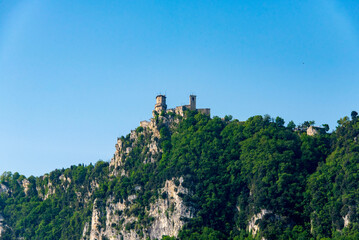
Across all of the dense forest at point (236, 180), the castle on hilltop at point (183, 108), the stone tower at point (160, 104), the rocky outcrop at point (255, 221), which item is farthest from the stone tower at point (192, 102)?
the rocky outcrop at point (255, 221)

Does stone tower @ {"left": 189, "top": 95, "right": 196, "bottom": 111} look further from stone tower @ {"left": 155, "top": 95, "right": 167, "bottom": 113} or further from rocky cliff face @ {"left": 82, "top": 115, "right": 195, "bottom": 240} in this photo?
stone tower @ {"left": 155, "top": 95, "right": 167, "bottom": 113}

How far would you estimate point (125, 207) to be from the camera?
132 metres

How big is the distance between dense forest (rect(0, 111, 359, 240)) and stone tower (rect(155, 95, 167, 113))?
2.11m

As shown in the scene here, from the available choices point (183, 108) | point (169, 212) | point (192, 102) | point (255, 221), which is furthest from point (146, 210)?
point (255, 221)

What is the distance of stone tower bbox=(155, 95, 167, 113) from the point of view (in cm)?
13824

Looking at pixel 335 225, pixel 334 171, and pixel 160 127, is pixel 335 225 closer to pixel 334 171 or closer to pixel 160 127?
pixel 334 171

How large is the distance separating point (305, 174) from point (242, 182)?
11115 mm

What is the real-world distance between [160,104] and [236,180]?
24.1m

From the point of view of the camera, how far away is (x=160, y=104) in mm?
138375

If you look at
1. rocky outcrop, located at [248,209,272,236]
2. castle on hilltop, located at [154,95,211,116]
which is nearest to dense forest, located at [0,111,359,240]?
rocky outcrop, located at [248,209,272,236]

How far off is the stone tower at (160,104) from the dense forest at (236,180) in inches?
83.2

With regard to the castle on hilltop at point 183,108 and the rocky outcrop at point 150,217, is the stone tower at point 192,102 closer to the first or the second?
the castle on hilltop at point 183,108

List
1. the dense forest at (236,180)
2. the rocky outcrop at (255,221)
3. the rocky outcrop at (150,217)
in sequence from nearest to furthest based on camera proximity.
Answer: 1. the dense forest at (236,180)
2. the rocky outcrop at (255,221)
3. the rocky outcrop at (150,217)

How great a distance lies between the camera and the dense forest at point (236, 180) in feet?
359
